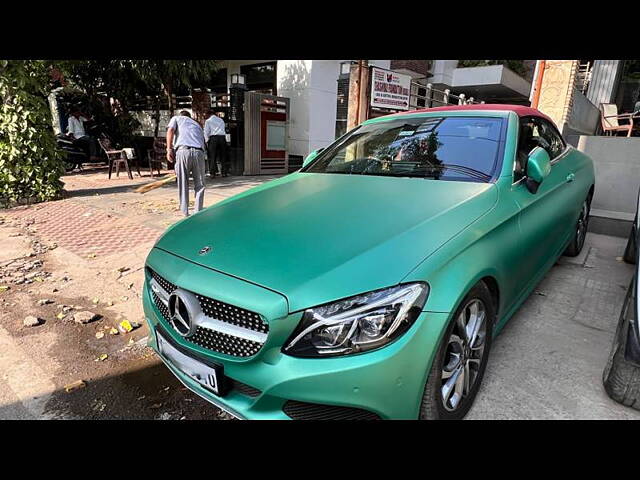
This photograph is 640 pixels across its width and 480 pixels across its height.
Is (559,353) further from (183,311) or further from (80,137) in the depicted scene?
(80,137)

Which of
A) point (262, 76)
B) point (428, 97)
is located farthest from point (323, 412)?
point (262, 76)

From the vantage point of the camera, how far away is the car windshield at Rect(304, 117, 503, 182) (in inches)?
103

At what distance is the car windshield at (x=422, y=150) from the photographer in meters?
2.61

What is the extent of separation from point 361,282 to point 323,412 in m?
0.53

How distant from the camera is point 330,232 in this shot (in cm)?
196

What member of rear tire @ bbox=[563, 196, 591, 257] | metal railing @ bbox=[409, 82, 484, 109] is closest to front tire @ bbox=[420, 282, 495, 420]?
rear tire @ bbox=[563, 196, 591, 257]

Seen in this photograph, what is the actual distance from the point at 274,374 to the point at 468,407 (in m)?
1.15

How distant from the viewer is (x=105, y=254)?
4.86 m

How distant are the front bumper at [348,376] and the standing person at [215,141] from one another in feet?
31.1

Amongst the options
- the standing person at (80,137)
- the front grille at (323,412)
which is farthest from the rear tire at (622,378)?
the standing person at (80,137)

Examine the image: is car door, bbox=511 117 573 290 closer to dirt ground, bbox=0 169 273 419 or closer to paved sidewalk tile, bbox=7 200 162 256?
dirt ground, bbox=0 169 273 419

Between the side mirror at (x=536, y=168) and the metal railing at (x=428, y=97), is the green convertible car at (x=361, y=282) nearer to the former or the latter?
the side mirror at (x=536, y=168)
